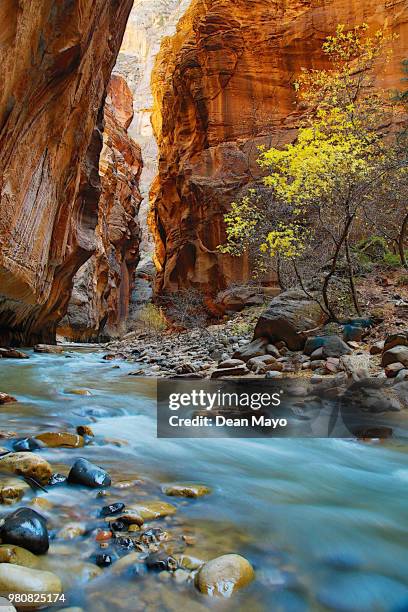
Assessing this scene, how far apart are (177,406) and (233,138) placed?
2014 cm

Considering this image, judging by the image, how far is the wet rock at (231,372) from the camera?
7.41 m

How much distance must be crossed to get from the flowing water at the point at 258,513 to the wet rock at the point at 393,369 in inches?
73.7

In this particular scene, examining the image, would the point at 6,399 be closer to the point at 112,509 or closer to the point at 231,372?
the point at 231,372

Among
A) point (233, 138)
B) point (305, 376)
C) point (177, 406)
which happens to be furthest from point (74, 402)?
point (233, 138)

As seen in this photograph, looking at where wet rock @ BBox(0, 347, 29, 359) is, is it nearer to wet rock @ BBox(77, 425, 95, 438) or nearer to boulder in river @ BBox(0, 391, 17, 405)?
boulder in river @ BBox(0, 391, 17, 405)

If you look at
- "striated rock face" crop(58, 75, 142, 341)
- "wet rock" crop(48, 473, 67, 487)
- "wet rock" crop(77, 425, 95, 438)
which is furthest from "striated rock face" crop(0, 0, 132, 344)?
"striated rock face" crop(58, 75, 142, 341)

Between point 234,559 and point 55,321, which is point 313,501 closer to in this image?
point 234,559

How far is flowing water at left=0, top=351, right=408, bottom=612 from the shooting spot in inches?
73.6

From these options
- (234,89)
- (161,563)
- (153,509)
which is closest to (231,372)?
(153,509)

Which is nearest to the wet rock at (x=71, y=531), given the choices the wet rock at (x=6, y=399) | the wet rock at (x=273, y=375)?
the wet rock at (x=6, y=399)

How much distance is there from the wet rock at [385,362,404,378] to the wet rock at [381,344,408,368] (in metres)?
0.23

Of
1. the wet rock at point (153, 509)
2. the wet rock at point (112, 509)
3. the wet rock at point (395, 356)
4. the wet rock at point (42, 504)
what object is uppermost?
the wet rock at point (395, 356)

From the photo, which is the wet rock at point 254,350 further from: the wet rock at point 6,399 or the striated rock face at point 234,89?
Answer: the striated rock face at point 234,89

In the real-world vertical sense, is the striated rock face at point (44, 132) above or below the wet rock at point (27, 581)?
above
